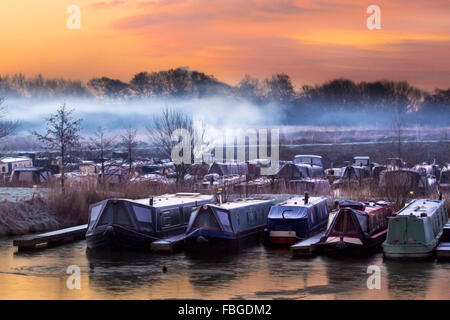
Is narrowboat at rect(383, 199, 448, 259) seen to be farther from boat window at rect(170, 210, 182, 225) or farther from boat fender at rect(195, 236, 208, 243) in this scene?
boat window at rect(170, 210, 182, 225)

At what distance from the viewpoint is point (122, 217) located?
34.2 m

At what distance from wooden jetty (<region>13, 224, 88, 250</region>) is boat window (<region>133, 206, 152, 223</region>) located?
13.0ft

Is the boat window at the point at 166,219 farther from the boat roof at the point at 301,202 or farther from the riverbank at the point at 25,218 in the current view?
the riverbank at the point at 25,218

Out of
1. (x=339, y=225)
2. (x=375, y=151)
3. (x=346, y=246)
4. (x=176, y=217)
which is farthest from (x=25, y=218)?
(x=375, y=151)

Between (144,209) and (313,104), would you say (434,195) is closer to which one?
(144,209)

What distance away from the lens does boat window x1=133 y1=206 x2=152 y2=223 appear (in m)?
34.2

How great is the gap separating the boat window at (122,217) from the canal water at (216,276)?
1.41 meters

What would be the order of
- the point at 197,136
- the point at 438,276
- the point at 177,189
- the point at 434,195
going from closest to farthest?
the point at 438,276 < the point at 434,195 < the point at 177,189 < the point at 197,136

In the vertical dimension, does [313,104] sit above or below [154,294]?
above

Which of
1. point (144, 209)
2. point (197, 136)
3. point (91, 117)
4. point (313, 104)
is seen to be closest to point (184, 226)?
point (144, 209)

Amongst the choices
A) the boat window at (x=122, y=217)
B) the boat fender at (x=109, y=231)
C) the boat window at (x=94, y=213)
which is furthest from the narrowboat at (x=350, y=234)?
the boat window at (x=94, y=213)

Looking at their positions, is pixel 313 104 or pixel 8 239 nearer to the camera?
pixel 8 239

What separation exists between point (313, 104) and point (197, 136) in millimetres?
48257

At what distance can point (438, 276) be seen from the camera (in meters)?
28.3
